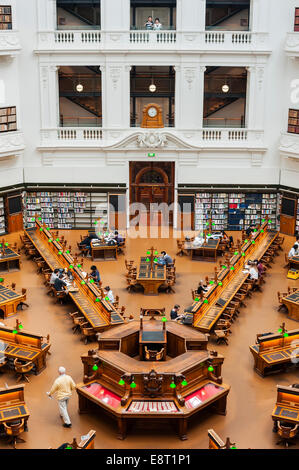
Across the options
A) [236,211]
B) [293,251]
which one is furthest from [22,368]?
[236,211]

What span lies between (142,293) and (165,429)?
283 inches

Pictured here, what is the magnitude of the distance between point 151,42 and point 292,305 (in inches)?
458

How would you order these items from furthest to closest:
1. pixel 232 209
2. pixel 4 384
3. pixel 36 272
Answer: pixel 232 209
pixel 36 272
pixel 4 384

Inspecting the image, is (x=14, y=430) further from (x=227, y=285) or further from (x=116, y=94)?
(x=116, y=94)

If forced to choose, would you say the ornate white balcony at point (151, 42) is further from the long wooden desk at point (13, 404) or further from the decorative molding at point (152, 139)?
the long wooden desk at point (13, 404)

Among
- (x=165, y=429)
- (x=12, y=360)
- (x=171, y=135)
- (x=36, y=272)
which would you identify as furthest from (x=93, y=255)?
(x=165, y=429)

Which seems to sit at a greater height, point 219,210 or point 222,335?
point 219,210

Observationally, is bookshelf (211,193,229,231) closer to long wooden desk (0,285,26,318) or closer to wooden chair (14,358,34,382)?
long wooden desk (0,285,26,318)

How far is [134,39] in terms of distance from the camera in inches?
950

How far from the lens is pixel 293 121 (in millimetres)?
24094

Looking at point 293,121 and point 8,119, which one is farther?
point 293,121

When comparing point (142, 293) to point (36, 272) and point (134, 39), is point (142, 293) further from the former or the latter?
point (134, 39)

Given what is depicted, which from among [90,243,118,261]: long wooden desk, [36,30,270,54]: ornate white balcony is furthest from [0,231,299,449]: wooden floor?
[36,30,270,54]: ornate white balcony

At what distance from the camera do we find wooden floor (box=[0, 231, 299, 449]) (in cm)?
1265
